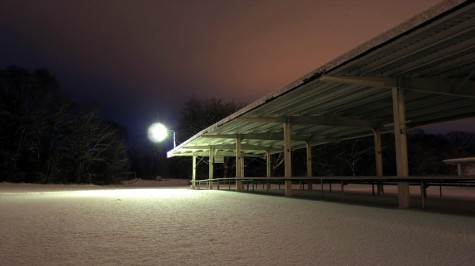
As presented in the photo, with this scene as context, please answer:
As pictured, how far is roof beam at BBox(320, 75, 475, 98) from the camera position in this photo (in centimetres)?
872

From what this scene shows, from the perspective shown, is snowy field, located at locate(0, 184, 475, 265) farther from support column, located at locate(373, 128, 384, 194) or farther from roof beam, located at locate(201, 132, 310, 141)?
roof beam, located at locate(201, 132, 310, 141)

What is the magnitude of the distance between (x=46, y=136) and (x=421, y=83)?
109 feet

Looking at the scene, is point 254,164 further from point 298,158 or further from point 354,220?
point 354,220

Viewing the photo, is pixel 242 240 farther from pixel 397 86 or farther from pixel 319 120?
pixel 319 120

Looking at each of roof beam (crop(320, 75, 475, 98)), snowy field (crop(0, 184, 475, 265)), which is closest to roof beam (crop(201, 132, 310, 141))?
roof beam (crop(320, 75, 475, 98))

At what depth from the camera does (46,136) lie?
111 ft

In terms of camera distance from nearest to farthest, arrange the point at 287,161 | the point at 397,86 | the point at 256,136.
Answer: the point at 397,86, the point at 287,161, the point at 256,136

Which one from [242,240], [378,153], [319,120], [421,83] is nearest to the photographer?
[242,240]

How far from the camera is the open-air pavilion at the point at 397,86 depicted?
631 cm

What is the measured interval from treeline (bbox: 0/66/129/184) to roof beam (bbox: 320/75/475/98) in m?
30.0

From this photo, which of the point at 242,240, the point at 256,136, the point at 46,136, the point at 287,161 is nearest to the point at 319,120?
the point at 287,161

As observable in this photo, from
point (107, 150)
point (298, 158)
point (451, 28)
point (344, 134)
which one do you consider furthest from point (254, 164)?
point (451, 28)

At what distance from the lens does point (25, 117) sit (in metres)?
30.9

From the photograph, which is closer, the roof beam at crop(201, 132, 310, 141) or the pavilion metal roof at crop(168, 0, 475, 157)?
the pavilion metal roof at crop(168, 0, 475, 157)
